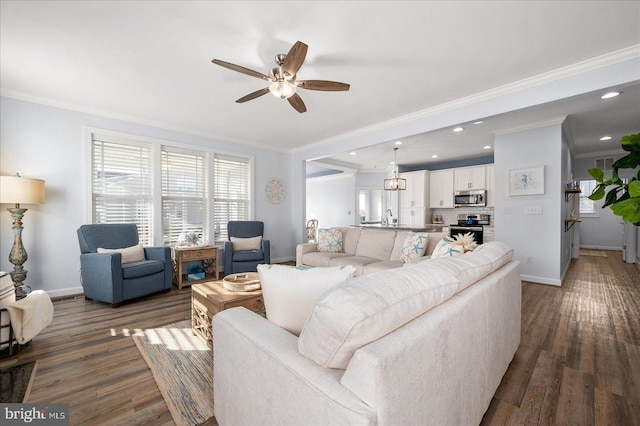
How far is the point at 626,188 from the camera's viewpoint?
175 centimetres

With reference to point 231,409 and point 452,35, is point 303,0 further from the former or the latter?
point 231,409

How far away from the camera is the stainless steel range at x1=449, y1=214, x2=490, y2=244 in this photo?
6.19 m

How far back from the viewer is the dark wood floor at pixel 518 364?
60.8 inches

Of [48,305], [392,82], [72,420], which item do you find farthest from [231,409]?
[392,82]

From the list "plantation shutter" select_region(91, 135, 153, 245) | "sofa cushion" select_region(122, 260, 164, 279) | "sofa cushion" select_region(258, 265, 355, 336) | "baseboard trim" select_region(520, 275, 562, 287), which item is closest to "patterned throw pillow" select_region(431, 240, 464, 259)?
"sofa cushion" select_region(258, 265, 355, 336)

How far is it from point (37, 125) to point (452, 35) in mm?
4810

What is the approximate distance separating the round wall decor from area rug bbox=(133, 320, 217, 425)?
3.43m

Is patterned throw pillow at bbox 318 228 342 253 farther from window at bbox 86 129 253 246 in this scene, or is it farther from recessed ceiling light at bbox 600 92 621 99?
recessed ceiling light at bbox 600 92 621 99

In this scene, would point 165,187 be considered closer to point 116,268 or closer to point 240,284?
point 116,268

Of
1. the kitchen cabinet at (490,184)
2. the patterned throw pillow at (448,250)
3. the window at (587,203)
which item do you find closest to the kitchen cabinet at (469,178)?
the kitchen cabinet at (490,184)

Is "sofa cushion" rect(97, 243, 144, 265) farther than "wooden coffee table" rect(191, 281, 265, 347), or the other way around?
"sofa cushion" rect(97, 243, 144, 265)

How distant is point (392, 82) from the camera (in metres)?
3.01

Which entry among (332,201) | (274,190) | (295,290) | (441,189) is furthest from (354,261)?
(332,201)

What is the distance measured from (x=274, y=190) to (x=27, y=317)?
421 cm
